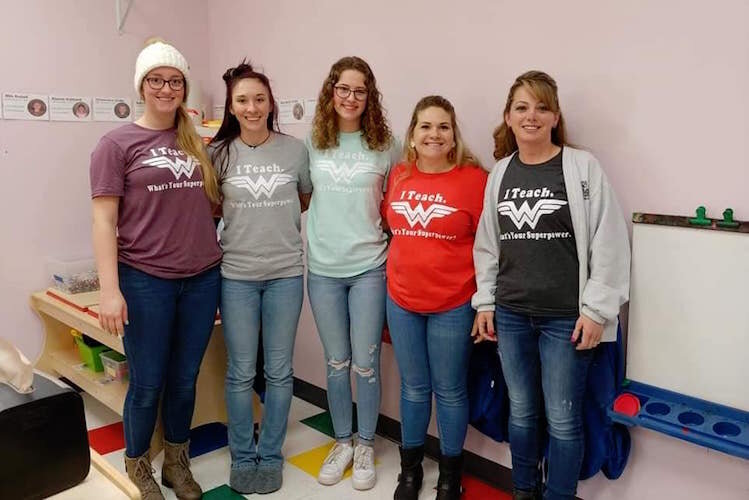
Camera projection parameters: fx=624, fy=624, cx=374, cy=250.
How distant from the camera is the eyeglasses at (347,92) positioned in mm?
1952

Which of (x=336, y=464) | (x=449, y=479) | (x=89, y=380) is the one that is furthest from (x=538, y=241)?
(x=89, y=380)

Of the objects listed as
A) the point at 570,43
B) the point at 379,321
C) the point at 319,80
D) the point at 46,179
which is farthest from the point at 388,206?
the point at 46,179

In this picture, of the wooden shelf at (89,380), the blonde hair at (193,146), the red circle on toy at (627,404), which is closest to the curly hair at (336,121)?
the blonde hair at (193,146)

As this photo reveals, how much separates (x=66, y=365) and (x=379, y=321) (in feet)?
5.21

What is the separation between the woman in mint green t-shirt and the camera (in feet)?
6.56

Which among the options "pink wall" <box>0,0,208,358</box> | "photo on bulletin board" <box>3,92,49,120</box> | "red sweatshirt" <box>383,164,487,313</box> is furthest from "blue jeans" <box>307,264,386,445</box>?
"photo on bulletin board" <box>3,92,49,120</box>

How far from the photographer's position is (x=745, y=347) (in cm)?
152

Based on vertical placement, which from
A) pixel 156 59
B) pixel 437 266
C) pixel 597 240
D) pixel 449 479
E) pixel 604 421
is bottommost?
pixel 449 479

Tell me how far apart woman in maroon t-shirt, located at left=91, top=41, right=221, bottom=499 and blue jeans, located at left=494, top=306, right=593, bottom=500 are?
926mm

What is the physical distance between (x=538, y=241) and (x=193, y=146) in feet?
3.43

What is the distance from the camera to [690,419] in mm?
1571

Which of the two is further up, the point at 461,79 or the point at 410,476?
the point at 461,79

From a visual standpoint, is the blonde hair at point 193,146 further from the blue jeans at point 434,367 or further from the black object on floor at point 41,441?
the black object on floor at point 41,441

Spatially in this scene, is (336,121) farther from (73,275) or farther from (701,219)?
(73,275)
